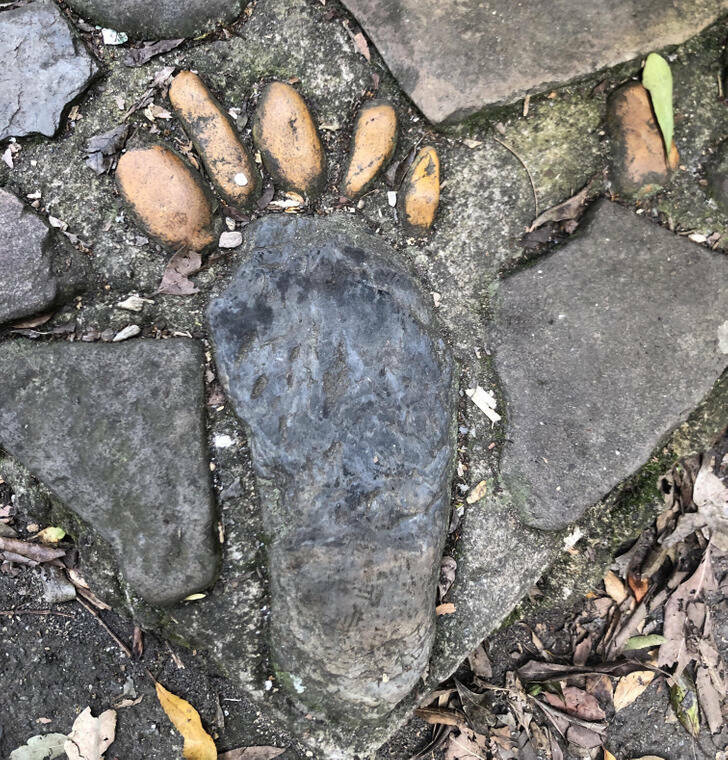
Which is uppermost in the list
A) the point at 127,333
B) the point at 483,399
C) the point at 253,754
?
the point at 127,333

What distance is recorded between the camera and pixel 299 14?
1832 millimetres

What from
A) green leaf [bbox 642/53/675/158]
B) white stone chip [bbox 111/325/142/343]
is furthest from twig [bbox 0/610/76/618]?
green leaf [bbox 642/53/675/158]

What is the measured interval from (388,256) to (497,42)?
64 centimetres

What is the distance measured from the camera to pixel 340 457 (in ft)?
5.29

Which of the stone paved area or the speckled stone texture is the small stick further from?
the speckled stone texture

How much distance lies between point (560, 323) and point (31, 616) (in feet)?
5.70

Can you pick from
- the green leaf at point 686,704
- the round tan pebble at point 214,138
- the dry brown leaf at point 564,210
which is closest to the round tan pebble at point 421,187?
the dry brown leaf at point 564,210

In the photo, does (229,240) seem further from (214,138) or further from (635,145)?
(635,145)

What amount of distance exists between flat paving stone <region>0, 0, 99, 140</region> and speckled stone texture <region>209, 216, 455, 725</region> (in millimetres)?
675

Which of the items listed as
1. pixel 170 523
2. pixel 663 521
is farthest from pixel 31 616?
pixel 663 521

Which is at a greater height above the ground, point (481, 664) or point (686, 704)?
point (481, 664)

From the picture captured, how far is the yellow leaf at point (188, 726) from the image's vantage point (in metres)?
1.85

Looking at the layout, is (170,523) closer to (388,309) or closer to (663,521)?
(388,309)

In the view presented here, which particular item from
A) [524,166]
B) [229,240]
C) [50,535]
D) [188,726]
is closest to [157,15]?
[229,240]
